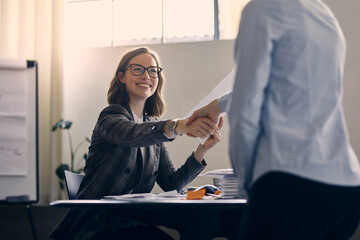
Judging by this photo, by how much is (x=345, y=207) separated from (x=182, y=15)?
10.9 ft

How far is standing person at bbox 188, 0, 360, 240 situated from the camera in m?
0.98

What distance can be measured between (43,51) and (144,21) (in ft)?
3.15

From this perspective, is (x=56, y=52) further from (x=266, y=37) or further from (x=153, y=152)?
(x=266, y=37)

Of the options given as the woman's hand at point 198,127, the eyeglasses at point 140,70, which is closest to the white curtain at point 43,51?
the eyeglasses at point 140,70

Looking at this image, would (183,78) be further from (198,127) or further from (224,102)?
(224,102)

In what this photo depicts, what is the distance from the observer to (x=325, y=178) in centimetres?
97

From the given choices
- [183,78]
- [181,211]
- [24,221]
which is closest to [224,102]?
[181,211]

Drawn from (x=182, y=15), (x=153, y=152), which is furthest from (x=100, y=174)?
(x=182, y=15)

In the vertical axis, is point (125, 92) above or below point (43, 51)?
below

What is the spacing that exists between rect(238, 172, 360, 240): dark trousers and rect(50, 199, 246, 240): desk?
0.95 ft

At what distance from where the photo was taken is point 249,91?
1.00 metres

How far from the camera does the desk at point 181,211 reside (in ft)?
4.25

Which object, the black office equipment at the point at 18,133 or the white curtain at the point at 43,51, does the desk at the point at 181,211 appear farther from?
the white curtain at the point at 43,51

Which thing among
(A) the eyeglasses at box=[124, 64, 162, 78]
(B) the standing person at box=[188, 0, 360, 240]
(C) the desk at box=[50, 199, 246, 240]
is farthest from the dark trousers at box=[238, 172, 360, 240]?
(A) the eyeglasses at box=[124, 64, 162, 78]
